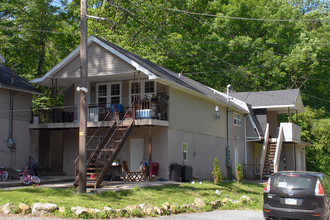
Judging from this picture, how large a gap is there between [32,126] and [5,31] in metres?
11.5

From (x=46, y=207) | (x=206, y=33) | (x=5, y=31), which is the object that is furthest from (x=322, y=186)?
(x=206, y=33)

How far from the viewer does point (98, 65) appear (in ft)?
70.9

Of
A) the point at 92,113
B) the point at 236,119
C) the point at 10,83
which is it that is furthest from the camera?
the point at 236,119

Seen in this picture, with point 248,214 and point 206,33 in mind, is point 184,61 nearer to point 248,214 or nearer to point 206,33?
point 206,33

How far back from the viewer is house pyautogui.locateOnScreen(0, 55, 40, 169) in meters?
21.8

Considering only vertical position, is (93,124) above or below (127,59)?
below

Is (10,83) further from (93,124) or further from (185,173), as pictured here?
(185,173)

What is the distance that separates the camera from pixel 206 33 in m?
42.8

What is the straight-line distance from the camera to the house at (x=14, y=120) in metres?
21.8

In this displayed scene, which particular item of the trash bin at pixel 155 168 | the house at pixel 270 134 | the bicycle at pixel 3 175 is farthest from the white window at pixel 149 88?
the house at pixel 270 134

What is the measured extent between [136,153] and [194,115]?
4441mm

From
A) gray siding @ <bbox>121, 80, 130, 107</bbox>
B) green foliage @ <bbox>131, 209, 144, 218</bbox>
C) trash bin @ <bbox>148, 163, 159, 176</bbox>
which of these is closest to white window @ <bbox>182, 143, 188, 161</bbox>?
trash bin @ <bbox>148, 163, 159, 176</bbox>

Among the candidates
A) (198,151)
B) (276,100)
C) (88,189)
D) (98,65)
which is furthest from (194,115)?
(276,100)

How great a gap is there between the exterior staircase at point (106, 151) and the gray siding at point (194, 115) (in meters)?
2.56
